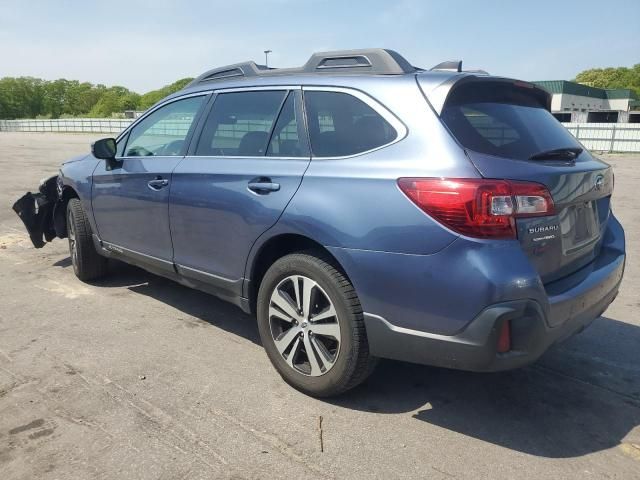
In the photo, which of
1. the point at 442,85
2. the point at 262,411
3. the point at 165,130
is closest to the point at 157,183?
the point at 165,130

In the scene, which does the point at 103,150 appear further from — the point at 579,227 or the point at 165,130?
the point at 579,227

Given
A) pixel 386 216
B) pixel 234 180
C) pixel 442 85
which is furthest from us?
pixel 234 180

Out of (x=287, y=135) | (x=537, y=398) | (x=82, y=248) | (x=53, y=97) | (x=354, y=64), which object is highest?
(x=53, y=97)

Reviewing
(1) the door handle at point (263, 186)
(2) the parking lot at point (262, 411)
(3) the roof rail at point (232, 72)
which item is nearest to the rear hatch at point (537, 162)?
(2) the parking lot at point (262, 411)

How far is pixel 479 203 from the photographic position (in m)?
2.37

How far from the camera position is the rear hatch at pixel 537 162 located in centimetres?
248

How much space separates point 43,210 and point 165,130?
2293 millimetres

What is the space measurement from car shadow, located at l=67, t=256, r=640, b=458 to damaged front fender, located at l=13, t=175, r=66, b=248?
304cm

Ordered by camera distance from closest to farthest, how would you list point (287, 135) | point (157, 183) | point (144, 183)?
1. point (287, 135)
2. point (157, 183)
3. point (144, 183)

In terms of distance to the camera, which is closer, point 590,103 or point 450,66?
point 450,66

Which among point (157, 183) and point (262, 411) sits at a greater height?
point (157, 183)

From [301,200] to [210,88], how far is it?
153 centimetres

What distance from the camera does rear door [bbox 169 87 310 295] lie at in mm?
3117

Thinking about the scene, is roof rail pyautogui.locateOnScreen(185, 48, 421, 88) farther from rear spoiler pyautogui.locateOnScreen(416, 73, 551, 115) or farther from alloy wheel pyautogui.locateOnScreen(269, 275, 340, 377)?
alloy wheel pyautogui.locateOnScreen(269, 275, 340, 377)
